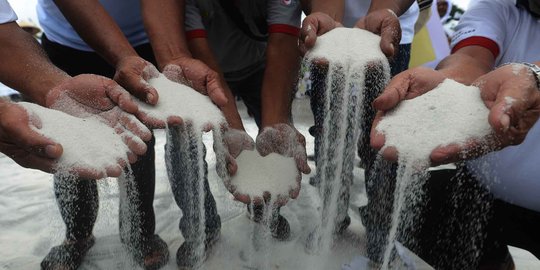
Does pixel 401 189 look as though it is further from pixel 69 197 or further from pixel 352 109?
pixel 69 197

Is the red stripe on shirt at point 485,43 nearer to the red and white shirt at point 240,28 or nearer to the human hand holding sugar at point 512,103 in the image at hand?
the human hand holding sugar at point 512,103

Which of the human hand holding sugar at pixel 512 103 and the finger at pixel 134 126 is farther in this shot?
the finger at pixel 134 126

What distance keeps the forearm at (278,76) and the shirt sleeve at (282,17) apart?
0.08 ft

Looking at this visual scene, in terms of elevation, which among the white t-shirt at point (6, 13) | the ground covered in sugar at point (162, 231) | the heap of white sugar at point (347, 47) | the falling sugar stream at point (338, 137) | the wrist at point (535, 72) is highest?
the white t-shirt at point (6, 13)

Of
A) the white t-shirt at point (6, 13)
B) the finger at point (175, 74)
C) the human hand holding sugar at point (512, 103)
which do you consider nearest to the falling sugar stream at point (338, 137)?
the human hand holding sugar at point (512, 103)

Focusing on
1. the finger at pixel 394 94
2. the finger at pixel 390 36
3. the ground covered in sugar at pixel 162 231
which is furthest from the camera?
the ground covered in sugar at pixel 162 231

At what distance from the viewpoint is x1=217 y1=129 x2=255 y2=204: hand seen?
5.39 feet

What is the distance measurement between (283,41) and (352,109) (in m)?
0.43

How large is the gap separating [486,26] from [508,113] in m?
0.56

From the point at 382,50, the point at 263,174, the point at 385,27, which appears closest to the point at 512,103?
the point at 382,50

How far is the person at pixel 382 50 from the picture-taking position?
165 centimetres

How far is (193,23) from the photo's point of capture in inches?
72.6

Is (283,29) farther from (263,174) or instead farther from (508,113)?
(508,113)

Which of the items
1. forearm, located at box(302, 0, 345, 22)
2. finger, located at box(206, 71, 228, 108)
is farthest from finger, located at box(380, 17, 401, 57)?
finger, located at box(206, 71, 228, 108)
